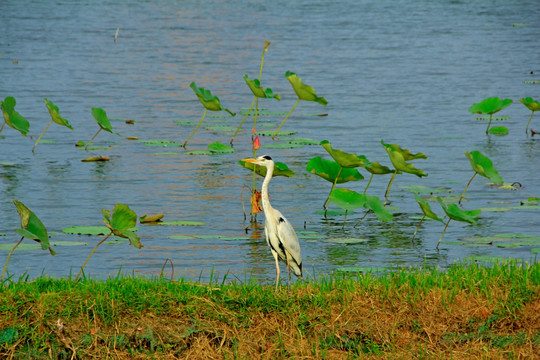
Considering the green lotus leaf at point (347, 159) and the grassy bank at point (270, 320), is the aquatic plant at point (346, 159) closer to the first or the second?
the green lotus leaf at point (347, 159)

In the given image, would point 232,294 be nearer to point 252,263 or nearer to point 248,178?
point 252,263

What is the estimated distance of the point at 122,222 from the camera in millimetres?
5359

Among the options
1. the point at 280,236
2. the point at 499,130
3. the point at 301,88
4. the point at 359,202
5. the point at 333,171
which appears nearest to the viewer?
the point at 280,236

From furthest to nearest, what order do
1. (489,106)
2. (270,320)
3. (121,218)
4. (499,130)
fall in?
(499,130) → (489,106) → (121,218) → (270,320)

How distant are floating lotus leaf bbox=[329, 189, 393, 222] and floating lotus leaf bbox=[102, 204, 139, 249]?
2063 mm

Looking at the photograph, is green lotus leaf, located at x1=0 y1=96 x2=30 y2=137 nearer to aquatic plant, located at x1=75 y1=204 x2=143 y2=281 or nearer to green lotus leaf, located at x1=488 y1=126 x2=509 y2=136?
aquatic plant, located at x1=75 y1=204 x2=143 y2=281

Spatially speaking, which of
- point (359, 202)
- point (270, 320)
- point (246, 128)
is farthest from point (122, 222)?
point (246, 128)

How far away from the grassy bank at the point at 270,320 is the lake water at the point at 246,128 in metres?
1.35

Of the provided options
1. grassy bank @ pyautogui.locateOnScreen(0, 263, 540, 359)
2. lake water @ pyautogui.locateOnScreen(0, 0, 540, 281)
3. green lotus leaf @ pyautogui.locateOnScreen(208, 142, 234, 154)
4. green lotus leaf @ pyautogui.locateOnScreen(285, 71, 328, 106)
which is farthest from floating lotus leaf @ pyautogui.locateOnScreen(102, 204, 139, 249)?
green lotus leaf @ pyautogui.locateOnScreen(208, 142, 234, 154)

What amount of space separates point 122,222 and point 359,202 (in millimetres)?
2238

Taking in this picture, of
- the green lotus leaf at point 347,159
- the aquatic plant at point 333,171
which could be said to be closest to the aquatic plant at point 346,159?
the green lotus leaf at point 347,159

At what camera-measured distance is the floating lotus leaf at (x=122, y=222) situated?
5.27m

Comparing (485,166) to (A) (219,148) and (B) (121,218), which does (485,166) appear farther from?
(A) (219,148)

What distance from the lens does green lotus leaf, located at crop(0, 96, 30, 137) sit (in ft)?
26.0
